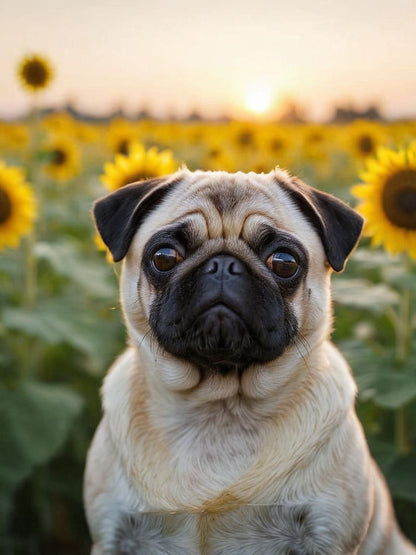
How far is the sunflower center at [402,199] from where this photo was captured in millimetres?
3701

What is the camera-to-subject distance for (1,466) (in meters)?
3.64

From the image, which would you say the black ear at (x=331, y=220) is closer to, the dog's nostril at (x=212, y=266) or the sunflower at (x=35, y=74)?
the dog's nostril at (x=212, y=266)

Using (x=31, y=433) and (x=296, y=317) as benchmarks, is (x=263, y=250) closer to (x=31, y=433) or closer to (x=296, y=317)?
(x=296, y=317)

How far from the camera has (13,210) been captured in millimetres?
4348

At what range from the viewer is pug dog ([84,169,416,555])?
253 centimetres

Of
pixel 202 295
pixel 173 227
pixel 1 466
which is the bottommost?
pixel 1 466

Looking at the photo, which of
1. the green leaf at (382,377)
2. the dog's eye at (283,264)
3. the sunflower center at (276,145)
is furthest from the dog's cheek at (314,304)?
the sunflower center at (276,145)

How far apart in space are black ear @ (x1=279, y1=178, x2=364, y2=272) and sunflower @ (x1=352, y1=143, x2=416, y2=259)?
3.10 ft

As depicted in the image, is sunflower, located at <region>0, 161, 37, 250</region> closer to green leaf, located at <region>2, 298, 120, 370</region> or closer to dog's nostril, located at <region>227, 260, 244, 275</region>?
green leaf, located at <region>2, 298, 120, 370</region>

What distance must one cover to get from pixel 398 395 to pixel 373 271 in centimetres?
287

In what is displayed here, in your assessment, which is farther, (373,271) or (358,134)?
(358,134)

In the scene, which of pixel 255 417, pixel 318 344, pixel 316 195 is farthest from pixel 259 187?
pixel 255 417

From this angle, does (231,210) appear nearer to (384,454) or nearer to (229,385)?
(229,385)

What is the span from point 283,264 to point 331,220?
333 mm
